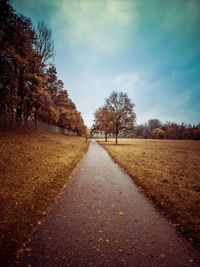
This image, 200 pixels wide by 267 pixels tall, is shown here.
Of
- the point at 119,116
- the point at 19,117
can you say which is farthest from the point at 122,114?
the point at 19,117

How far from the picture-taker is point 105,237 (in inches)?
107

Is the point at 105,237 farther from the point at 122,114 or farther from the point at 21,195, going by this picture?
the point at 122,114

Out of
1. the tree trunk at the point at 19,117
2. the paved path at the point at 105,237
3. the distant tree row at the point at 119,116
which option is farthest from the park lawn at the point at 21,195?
the distant tree row at the point at 119,116

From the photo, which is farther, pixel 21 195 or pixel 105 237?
pixel 21 195

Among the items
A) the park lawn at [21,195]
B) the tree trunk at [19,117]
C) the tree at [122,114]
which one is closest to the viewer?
the park lawn at [21,195]

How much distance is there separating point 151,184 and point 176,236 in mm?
3014

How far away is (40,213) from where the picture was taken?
3.43 meters

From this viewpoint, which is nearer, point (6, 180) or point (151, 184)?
point (6, 180)

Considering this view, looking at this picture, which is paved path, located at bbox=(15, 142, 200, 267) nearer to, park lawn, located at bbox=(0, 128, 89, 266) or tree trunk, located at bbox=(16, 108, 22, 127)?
park lawn, located at bbox=(0, 128, 89, 266)

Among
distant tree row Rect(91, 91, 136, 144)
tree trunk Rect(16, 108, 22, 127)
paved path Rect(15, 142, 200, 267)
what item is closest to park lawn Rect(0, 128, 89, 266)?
paved path Rect(15, 142, 200, 267)

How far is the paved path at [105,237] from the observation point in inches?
87.0

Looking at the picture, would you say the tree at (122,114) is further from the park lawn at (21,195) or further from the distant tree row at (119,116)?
the park lawn at (21,195)

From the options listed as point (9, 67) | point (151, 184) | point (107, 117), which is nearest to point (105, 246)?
point (151, 184)

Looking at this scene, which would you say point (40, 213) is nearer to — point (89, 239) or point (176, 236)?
point (89, 239)
